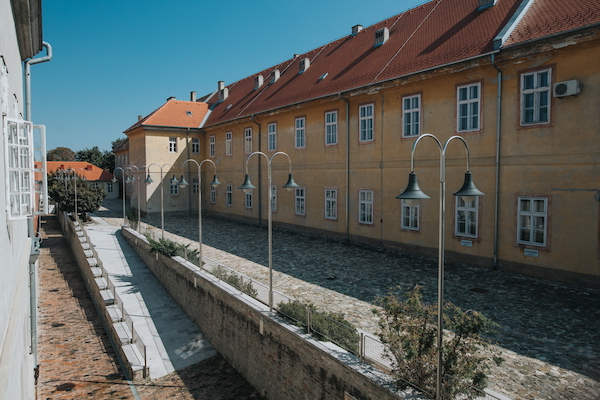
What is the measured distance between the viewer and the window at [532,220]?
1302cm

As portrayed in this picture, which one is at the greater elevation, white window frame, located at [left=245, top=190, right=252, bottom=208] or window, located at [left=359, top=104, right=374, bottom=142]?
window, located at [left=359, top=104, right=374, bottom=142]

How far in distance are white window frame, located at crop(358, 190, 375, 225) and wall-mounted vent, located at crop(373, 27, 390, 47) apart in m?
7.94

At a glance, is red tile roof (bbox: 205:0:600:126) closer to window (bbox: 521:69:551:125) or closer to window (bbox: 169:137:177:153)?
window (bbox: 521:69:551:125)

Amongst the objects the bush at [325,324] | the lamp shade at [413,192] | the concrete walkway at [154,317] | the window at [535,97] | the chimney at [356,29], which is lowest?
→ the concrete walkway at [154,317]

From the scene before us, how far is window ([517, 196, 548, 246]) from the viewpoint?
1302 cm

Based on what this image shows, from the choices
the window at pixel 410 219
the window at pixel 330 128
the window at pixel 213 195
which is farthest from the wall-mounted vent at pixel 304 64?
the window at pixel 410 219

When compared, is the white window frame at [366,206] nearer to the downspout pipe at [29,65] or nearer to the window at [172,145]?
the downspout pipe at [29,65]

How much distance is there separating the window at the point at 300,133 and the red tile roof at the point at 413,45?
1203 millimetres

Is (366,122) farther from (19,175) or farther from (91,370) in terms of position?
(19,175)

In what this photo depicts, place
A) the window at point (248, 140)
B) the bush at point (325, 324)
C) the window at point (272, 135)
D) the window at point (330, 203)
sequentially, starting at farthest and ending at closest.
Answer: the window at point (248, 140)
the window at point (272, 135)
the window at point (330, 203)
the bush at point (325, 324)

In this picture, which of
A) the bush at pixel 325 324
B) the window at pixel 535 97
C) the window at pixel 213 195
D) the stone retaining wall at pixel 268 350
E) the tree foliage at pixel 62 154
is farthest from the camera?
the tree foliage at pixel 62 154

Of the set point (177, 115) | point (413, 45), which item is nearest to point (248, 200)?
point (177, 115)

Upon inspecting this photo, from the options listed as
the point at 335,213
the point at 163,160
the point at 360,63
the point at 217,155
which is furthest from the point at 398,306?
the point at 163,160

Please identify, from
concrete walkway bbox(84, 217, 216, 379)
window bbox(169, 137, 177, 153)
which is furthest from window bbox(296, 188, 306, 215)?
window bbox(169, 137, 177, 153)
